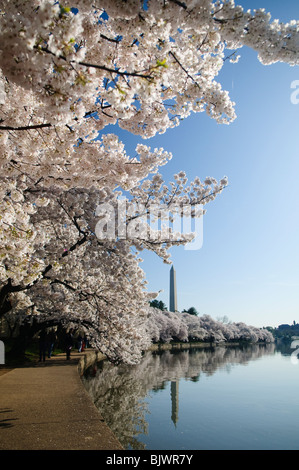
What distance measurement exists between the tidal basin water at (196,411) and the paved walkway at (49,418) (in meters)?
2.52

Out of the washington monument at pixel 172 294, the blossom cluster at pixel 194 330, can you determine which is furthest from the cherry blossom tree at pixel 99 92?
the washington monument at pixel 172 294

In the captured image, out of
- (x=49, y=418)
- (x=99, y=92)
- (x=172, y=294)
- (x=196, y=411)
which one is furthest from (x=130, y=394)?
(x=172, y=294)

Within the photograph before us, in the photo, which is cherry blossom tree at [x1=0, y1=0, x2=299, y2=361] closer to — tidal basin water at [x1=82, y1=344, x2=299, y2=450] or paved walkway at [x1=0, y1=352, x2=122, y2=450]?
paved walkway at [x1=0, y1=352, x2=122, y2=450]

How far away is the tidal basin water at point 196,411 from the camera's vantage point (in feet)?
31.1

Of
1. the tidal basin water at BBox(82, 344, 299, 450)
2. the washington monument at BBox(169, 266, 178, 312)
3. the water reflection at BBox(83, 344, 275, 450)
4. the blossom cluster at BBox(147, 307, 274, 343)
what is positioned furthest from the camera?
the washington monument at BBox(169, 266, 178, 312)

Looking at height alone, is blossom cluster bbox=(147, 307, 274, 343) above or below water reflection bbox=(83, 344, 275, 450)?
below

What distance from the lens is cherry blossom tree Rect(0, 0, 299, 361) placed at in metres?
2.40

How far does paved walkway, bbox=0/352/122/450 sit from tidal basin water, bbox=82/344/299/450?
2.52m

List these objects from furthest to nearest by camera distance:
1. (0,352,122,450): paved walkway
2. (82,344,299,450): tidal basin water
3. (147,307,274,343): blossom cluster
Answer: (147,307,274,343): blossom cluster → (82,344,299,450): tidal basin water → (0,352,122,450): paved walkway

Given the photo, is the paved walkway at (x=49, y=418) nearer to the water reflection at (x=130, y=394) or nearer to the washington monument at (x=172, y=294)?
the water reflection at (x=130, y=394)

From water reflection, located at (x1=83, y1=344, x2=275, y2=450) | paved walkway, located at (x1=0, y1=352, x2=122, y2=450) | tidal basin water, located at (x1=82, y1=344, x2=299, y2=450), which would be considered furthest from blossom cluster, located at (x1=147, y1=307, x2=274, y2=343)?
paved walkway, located at (x1=0, y1=352, x2=122, y2=450)

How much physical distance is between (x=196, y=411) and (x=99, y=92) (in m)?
13.1

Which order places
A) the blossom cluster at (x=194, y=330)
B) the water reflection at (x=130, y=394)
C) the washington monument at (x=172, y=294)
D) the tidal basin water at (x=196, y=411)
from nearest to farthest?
1. the tidal basin water at (x=196, y=411)
2. the water reflection at (x=130, y=394)
3. the blossom cluster at (x=194, y=330)
4. the washington monument at (x=172, y=294)
